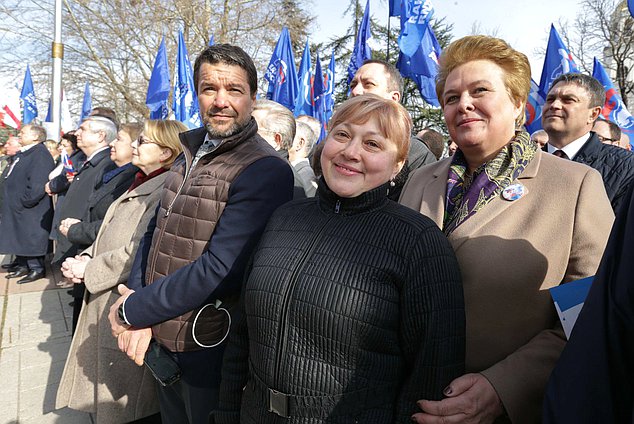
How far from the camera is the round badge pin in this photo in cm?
154

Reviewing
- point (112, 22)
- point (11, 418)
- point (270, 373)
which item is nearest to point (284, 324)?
point (270, 373)

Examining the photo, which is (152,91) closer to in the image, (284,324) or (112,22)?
(284,324)

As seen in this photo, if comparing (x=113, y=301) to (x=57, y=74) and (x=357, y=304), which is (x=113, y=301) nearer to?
(x=357, y=304)

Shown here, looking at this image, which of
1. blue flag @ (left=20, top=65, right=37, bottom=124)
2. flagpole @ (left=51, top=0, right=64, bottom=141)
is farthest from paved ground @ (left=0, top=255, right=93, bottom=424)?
blue flag @ (left=20, top=65, right=37, bottom=124)

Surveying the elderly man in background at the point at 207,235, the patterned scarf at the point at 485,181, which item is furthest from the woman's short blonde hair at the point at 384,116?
the elderly man in background at the point at 207,235

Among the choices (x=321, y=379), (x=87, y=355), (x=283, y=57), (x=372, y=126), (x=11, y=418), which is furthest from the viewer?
(x=283, y=57)

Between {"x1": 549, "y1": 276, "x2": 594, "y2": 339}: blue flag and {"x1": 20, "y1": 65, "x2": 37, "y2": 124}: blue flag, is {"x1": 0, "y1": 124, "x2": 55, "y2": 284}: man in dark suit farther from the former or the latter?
{"x1": 549, "y1": 276, "x2": 594, "y2": 339}: blue flag

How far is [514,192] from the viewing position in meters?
1.54

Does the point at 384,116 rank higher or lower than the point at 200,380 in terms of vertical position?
higher

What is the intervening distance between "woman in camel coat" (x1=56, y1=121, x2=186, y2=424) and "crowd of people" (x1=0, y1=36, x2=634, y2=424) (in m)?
0.54

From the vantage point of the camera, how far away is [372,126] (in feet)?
5.15

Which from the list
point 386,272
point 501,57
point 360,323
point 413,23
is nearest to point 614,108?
point 413,23

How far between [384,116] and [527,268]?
2.22 feet

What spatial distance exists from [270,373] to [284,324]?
0.17m
